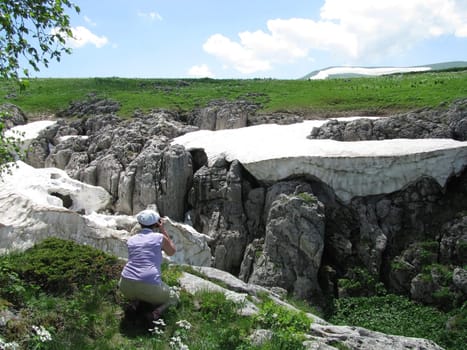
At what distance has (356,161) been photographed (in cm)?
2925

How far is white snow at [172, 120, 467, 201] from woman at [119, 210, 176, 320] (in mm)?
21237

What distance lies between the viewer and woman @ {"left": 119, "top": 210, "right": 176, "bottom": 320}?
9203mm

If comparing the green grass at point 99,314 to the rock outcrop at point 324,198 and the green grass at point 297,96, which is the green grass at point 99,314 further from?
the green grass at point 297,96

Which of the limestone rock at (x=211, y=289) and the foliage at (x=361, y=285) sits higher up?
the limestone rock at (x=211, y=289)

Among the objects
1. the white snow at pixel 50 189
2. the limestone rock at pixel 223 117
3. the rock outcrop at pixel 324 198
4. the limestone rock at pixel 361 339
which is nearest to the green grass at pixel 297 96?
the limestone rock at pixel 223 117

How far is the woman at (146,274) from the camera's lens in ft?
30.2

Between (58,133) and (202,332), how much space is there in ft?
142

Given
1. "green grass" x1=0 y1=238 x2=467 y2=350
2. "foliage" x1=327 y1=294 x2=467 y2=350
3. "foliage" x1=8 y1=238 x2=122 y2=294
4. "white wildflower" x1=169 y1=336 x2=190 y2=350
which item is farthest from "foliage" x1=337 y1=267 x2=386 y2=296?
"white wildflower" x1=169 y1=336 x2=190 y2=350

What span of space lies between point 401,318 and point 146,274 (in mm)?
18702

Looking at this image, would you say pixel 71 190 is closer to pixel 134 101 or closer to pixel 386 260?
pixel 386 260

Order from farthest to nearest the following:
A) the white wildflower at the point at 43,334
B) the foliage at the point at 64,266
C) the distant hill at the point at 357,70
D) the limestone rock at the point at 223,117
Answer: the distant hill at the point at 357,70 → the limestone rock at the point at 223,117 → the foliage at the point at 64,266 → the white wildflower at the point at 43,334

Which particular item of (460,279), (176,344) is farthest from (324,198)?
(176,344)

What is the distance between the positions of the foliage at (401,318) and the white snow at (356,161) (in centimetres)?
664

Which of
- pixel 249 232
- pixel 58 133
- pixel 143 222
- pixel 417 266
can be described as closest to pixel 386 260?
pixel 417 266
